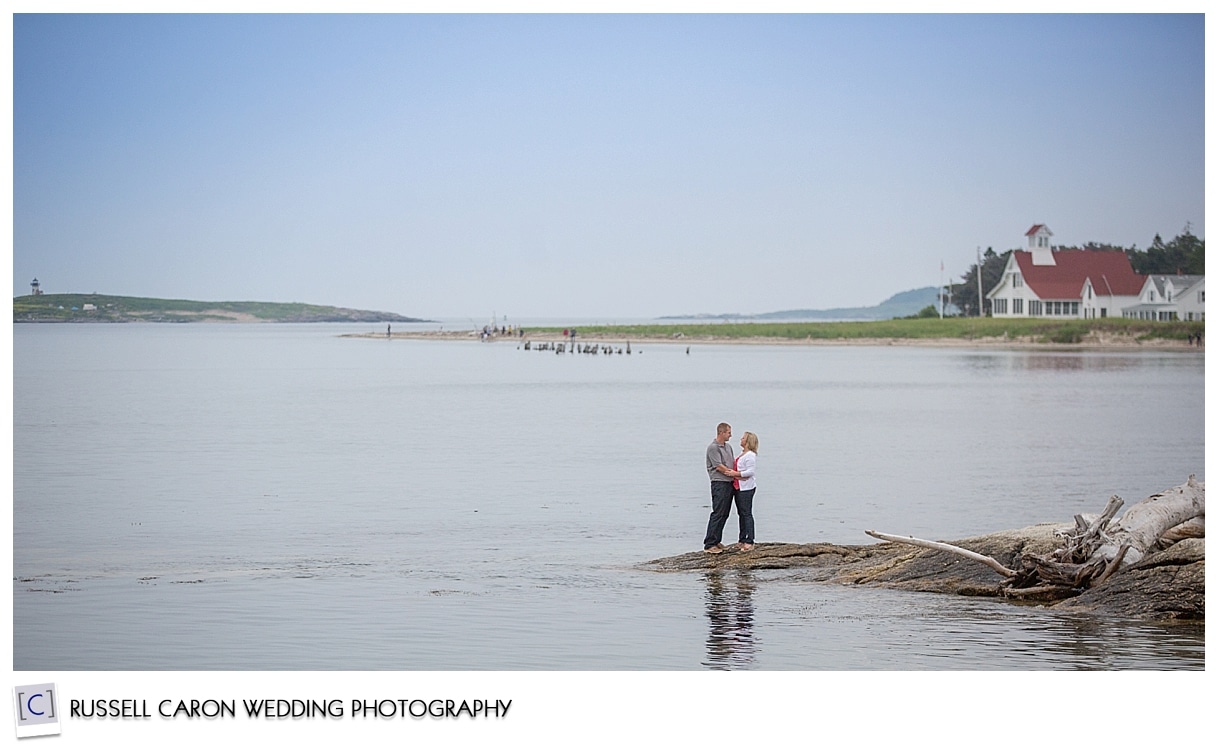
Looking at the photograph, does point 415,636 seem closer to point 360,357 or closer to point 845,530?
point 845,530

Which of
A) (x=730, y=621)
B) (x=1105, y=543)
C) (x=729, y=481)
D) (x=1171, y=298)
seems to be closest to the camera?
(x=730, y=621)

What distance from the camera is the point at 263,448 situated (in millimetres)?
29250

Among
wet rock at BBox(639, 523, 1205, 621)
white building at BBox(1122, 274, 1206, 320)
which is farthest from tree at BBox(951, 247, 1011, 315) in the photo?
wet rock at BBox(639, 523, 1205, 621)

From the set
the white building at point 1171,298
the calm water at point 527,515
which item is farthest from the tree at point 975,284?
the calm water at point 527,515

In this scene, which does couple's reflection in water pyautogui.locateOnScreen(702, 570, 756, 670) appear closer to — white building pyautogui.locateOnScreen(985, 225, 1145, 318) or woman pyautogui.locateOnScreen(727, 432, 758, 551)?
woman pyautogui.locateOnScreen(727, 432, 758, 551)

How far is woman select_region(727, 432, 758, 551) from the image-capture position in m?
12.4

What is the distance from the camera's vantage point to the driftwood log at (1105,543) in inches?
425

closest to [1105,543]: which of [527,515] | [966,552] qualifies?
[966,552]

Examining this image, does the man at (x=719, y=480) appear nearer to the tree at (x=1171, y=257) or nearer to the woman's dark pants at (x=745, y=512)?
the woman's dark pants at (x=745, y=512)

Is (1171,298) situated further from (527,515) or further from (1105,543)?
(1105,543)

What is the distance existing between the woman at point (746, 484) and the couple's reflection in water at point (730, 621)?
0.46 meters

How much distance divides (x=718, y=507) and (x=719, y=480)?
0.91 feet

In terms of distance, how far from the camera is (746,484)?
12680mm
